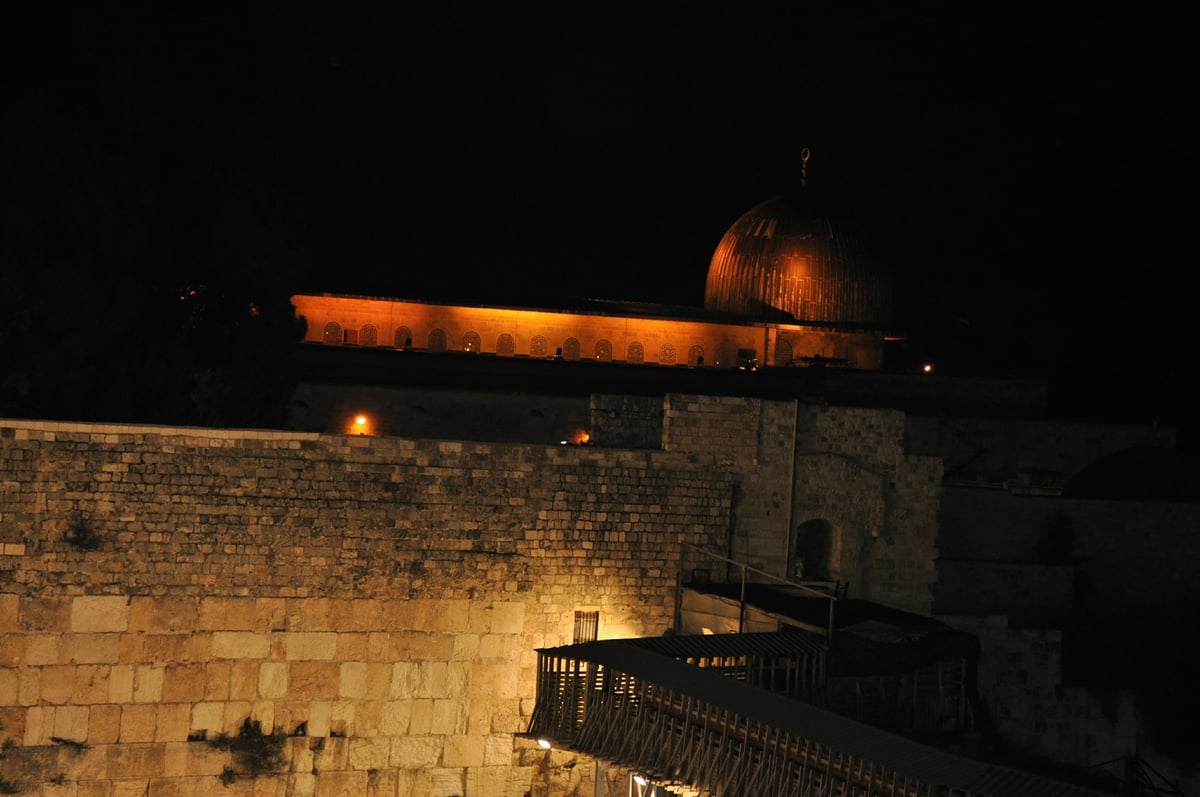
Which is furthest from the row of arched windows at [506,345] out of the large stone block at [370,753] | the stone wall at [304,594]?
the large stone block at [370,753]

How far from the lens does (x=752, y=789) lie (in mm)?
14281

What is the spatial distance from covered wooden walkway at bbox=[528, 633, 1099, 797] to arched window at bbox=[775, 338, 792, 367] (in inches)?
637

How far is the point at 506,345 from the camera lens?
32406mm

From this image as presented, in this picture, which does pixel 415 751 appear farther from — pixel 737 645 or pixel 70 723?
pixel 737 645

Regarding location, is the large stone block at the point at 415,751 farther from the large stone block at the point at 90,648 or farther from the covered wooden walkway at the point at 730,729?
the large stone block at the point at 90,648

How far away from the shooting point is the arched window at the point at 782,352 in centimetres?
3375

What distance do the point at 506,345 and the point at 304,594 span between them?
13920mm

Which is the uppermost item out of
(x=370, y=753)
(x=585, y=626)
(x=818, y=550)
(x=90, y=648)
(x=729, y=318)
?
(x=729, y=318)

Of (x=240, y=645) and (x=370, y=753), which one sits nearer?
(x=240, y=645)

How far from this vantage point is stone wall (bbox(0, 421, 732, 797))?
18156 mm

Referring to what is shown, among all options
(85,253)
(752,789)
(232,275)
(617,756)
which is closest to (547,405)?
(232,275)

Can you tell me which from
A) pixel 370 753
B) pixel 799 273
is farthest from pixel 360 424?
pixel 799 273

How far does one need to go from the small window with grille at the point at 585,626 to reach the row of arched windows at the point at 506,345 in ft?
39.4

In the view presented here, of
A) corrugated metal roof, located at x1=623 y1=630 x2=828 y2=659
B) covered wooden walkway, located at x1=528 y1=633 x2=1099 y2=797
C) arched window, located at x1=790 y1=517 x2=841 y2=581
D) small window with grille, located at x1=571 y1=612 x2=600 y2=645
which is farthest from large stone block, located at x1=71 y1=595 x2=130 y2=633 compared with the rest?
arched window, located at x1=790 y1=517 x2=841 y2=581
